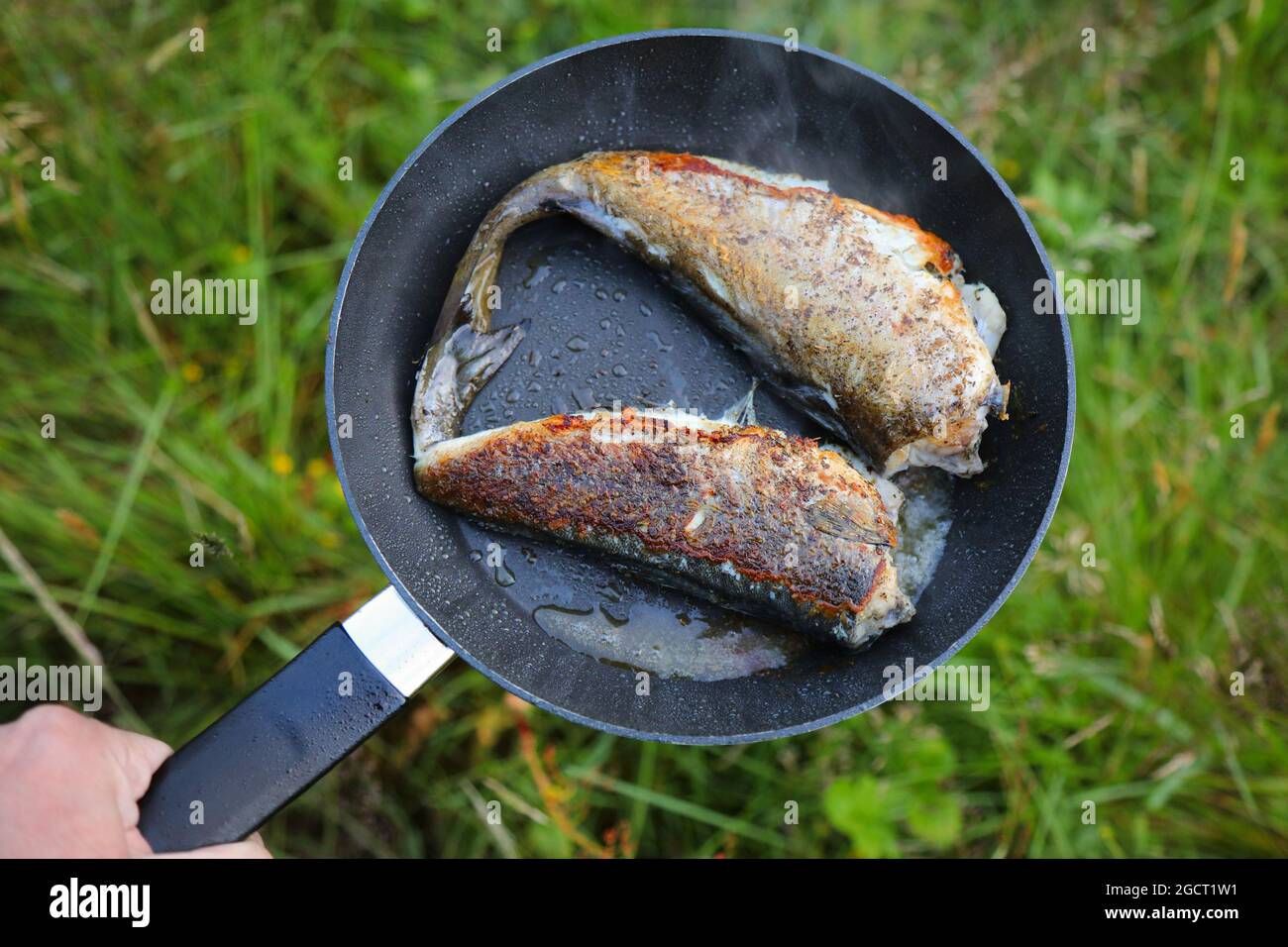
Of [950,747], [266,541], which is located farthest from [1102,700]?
[266,541]

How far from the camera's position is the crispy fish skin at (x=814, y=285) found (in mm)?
2566

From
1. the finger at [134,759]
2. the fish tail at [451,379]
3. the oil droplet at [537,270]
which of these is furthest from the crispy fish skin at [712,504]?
the finger at [134,759]

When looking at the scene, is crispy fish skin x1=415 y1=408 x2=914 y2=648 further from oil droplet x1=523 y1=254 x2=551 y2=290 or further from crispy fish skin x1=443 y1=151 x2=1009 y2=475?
oil droplet x1=523 y1=254 x2=551 y2=290

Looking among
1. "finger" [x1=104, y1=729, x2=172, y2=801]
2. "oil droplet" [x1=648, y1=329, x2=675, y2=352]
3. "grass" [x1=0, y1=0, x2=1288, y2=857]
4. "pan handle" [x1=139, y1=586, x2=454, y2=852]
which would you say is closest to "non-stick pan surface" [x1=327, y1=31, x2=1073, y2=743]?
"oil droplet" [x1=648, y1=329, x2=675, y2=352]

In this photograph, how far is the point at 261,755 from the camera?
229 centimetres

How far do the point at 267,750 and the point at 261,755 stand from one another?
2cm

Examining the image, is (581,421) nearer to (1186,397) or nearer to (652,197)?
(652,197)

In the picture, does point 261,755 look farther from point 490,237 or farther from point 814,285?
point 814,285

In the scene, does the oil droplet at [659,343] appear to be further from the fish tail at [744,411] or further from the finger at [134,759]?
the finger at [134,759]

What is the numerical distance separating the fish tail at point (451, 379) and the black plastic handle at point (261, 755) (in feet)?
2.52

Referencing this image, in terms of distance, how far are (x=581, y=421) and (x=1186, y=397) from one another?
8.64ft

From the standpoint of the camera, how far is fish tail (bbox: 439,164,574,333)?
2.78m

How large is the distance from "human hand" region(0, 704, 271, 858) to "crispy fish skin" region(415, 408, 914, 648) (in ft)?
3.71

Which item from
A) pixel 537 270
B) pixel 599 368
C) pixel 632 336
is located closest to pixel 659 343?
pixel 632 336
